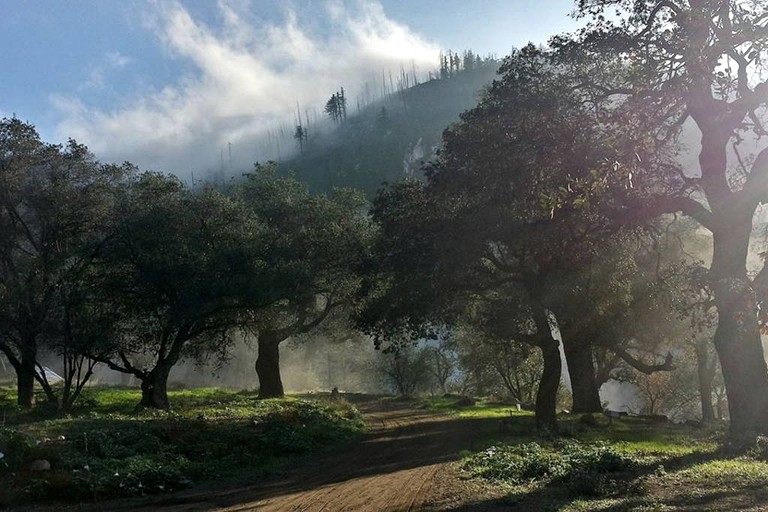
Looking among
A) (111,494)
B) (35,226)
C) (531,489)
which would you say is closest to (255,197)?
(35,226)

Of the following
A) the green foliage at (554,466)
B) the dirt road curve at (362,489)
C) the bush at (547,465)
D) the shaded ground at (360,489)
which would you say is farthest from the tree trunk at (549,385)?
the bush at (547,465)

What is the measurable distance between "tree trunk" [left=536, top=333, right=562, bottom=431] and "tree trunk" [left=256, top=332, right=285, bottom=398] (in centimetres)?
2051

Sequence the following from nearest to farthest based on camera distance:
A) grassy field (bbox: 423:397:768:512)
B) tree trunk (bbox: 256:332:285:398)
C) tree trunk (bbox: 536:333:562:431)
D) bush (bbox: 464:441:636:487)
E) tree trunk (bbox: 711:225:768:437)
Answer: grassy field (bbox: 423:397:768:512)
bush (bbox: 464:441:636:487)
tree trunk (bbox: 711:225:768:437)
tree trunk (bbox: 536:333:562:431)
tree trunk (bbox: 256:332:285:398)

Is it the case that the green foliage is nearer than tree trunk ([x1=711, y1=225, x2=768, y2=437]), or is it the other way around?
the green foliage

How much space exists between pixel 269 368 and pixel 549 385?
21835mm

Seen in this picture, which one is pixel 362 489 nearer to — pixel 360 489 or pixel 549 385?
pixel 360 489

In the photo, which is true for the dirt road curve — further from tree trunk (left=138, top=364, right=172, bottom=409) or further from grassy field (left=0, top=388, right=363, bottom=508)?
tree trunk (left=138, top=364, right=172, bottom=409)

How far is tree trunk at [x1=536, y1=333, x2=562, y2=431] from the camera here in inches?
941

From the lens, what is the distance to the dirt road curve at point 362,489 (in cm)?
1050

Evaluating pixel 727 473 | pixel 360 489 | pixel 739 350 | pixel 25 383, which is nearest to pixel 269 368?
pixel 25 383

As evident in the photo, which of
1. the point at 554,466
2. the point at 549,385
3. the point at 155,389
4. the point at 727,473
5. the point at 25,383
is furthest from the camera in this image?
the point at 25,383

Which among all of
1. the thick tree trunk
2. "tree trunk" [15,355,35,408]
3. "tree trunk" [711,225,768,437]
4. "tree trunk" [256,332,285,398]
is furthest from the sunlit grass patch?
"tree trunk" [256,332,285,398]

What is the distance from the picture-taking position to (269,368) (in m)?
40.7

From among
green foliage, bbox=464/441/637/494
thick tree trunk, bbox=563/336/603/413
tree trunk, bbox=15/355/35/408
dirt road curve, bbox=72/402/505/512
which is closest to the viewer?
dirt road curve, bbox=72/402/505/512
